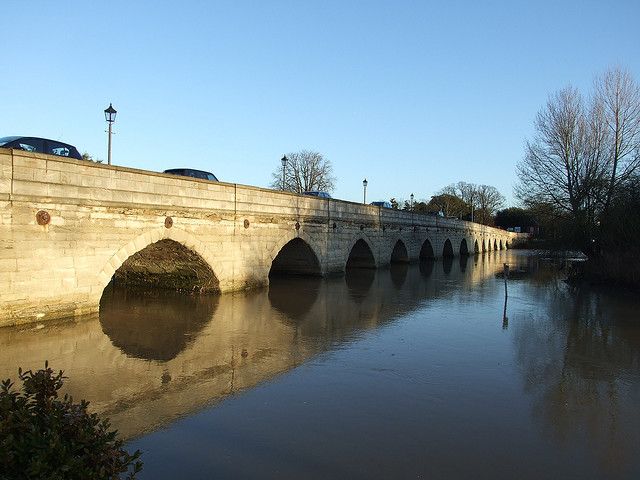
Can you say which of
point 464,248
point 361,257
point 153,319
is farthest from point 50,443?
point 464,248

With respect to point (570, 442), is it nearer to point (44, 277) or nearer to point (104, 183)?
point (44, 277)

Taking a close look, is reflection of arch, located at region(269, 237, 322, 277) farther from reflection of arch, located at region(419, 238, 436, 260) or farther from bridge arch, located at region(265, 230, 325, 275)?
reflection of arch, located at region(419, 238, 436, 260)

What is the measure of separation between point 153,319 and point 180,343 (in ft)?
9.56

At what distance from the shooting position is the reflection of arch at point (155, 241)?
484 inches

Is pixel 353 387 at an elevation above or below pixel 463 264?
below

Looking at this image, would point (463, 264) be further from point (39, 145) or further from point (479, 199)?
point (479, 199)

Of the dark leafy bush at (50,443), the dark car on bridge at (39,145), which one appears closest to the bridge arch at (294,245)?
the dark car on bridge at (39,145)

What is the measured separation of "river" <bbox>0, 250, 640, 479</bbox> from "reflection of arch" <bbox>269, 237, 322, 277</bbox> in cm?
831

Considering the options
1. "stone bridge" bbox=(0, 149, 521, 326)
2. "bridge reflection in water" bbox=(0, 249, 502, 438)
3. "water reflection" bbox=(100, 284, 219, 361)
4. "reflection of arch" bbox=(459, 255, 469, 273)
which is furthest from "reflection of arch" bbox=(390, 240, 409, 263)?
"water reflection" bbox=(100, 284, 219, 361)

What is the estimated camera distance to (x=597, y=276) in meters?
22.9

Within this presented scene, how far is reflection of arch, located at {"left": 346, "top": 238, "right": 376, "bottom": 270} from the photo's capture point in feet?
97.3

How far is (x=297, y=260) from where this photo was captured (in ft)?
77.6

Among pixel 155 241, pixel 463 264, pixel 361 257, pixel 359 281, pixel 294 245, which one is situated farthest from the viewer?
→ pixel 463 264

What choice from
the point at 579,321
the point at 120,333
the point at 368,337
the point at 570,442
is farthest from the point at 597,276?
the point at 120,333
